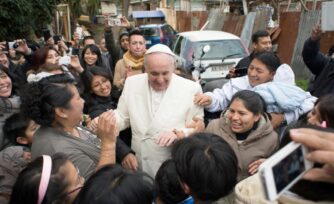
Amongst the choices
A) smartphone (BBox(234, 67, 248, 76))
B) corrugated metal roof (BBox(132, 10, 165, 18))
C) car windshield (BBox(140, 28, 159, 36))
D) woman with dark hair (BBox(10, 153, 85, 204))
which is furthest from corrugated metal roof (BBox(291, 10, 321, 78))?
corrugated metal roof (BBox(132, 10, 165, 18))

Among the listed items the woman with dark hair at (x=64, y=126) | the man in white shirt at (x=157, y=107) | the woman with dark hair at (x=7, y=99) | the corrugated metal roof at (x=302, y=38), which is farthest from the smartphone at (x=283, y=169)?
the corrugated metal roof at (x=302, y=38)

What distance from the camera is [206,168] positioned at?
1.67 metres

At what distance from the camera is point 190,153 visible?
172cm

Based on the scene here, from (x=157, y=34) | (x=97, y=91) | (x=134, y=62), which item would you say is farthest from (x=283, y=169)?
(x=157, y=34)

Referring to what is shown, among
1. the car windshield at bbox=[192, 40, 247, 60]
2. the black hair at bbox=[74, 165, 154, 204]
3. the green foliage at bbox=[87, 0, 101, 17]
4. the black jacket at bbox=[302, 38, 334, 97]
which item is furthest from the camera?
the green foliage at bbox=[87, 0, 101, 17]

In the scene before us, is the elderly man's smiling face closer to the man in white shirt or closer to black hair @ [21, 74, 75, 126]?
the man in white shirt

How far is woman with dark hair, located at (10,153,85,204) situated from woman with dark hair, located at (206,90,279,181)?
1138 millimetres

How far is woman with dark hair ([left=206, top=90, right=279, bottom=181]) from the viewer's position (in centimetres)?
251

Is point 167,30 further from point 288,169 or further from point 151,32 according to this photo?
point 288,169

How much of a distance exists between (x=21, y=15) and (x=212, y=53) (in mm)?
5454

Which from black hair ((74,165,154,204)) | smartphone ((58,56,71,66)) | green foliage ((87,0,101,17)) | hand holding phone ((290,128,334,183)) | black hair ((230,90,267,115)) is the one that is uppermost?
green foliage ((87,0,101,17))

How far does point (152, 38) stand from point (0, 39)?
6.78m

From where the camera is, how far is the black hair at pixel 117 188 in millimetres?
1511

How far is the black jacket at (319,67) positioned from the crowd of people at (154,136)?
4 cm
